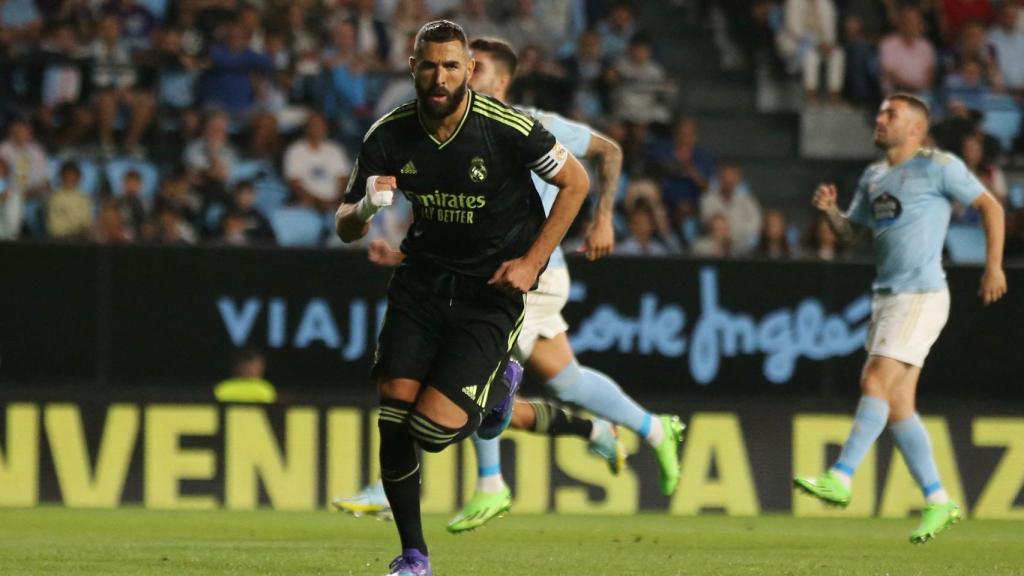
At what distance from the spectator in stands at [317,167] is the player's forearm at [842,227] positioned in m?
5.82

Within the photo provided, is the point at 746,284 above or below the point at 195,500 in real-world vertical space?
above

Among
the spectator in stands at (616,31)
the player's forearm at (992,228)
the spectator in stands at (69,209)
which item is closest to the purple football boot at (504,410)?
the player's forearm at (992,228)

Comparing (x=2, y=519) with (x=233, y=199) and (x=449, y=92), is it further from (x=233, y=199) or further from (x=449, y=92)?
(x=449, y=92)

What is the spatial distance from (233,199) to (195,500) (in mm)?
3263

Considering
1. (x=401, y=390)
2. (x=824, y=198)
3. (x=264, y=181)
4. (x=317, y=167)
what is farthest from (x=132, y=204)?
(x=401, y=390)

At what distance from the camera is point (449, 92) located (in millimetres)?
6672

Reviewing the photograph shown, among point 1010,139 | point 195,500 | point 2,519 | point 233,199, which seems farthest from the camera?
point 1010,139

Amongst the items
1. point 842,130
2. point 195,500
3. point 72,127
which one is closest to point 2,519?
point 195,500

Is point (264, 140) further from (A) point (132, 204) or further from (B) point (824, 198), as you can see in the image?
(B) point (824, 198)

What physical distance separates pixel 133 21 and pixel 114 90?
111 cm

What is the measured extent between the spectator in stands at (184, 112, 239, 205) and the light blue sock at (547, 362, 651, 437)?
20.3 feet

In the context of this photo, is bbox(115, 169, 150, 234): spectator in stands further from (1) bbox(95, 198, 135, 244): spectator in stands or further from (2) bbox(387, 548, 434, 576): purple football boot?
(2) bbox(387, 548, 434, 576): purple football boot

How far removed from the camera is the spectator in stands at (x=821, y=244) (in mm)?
14922

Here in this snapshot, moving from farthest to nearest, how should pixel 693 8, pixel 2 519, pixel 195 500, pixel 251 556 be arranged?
pixel 693 8, pixel 195 500, pixel 2 519, pixel 251 556
